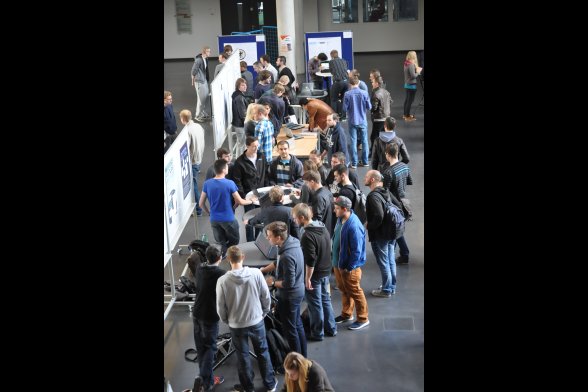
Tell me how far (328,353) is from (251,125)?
11.8 ft

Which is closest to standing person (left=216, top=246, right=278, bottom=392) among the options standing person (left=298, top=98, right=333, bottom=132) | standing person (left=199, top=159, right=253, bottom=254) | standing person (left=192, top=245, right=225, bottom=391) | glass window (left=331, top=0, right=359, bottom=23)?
standing person (left=192, top=245, right=225, bottom=391)

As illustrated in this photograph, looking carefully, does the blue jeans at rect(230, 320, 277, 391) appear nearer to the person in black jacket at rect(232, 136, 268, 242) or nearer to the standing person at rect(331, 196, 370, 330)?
the standing person at rect(331, 196, 370, 330)

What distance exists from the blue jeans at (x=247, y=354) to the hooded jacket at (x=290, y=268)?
1.31ft

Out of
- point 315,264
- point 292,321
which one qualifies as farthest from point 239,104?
point 292,321

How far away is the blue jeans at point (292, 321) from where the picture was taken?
6426 mm

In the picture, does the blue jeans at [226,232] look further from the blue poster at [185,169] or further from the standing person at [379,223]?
the standing person at [379,223]

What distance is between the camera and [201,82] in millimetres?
15312

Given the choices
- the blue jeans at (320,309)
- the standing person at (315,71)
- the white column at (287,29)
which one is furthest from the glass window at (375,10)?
the blue jeans at (320,309)

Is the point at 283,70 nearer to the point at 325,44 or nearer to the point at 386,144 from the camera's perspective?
the point at 325,44

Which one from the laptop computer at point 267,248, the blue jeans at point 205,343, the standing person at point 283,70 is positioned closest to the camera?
the blue jeans at point 205,343

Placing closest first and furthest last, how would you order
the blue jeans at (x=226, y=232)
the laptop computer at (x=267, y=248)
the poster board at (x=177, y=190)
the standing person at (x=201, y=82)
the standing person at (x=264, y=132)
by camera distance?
1. the laptop computer at (x=267, y=248)
2. the poster board at (x=177, y=190)
3. the blue jeans at (x=226, y=232)
4. the standing person at (x=264, y=132)
5. the standing person at (x=201, y=82)

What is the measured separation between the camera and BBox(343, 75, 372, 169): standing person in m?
11.6

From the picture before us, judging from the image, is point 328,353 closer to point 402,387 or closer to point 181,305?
point 402,387
